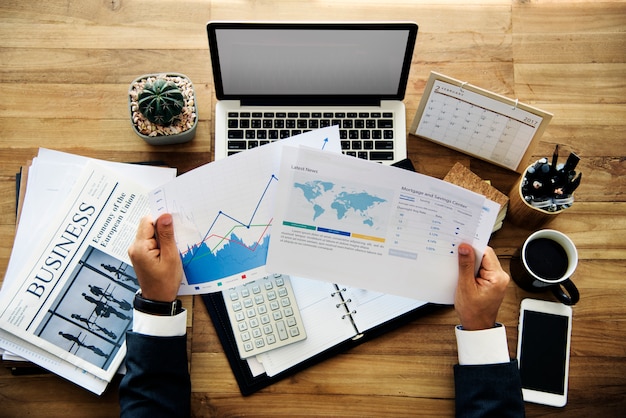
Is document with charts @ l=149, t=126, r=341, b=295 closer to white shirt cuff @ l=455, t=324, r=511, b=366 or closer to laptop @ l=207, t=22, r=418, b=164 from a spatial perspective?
laptop @ l=207, t=22, r=418, b=164

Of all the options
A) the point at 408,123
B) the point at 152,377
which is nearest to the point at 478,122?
the point at 408,123

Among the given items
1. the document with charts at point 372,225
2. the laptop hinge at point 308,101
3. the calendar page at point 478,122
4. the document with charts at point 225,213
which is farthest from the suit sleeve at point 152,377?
the calendar page at point 478,122

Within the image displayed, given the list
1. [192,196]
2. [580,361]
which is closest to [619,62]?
[580,361]

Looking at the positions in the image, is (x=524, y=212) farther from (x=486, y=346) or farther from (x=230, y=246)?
(x=230, y=246)

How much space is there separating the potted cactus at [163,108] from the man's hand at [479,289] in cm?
59

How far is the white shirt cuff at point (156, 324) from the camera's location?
1037 mm

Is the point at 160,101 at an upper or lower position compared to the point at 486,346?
upper

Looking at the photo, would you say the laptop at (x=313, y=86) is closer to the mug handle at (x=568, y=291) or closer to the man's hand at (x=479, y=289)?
the man's hand at (x=479, y=289)

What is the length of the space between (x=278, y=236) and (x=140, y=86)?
420mm

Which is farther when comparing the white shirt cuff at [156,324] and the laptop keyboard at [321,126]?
the laptop keyboard at [321,126]

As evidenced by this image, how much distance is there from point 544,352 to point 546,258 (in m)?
0.19

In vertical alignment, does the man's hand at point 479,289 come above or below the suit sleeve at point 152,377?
above

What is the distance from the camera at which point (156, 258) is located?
1039 mm

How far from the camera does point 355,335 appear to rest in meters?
1.12
